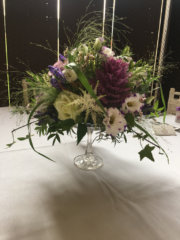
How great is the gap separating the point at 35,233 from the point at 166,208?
452 mm

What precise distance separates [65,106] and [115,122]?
19 centimetres

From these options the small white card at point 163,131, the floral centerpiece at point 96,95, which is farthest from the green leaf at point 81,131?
the small white card at point 163,131

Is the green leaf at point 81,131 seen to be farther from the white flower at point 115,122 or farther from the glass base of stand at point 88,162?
the glass base of stand at point 88,162

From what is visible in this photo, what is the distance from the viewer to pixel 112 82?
724mm

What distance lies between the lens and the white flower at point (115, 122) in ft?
2.35

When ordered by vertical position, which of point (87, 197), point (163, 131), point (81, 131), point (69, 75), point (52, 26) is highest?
point (52, 26)

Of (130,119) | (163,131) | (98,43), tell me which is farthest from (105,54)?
(163,131)

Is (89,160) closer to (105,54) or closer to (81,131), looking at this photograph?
(81,131)

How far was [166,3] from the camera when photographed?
3.35 m

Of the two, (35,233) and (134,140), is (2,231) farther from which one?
(134,140)

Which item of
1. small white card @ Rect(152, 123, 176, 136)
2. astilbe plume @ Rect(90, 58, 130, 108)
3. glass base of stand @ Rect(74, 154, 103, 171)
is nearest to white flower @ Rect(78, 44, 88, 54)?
astilbe plume @ Rect(90, 58, 130, 108)

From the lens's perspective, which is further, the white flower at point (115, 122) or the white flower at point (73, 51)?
the white flower at point (73, 51)

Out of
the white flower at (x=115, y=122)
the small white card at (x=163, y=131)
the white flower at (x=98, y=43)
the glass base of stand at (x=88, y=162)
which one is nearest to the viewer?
the white flower at (x=115, y=122)

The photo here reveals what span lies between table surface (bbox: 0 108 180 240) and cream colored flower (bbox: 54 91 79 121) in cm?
30
